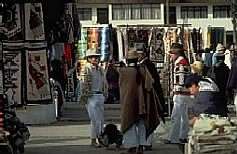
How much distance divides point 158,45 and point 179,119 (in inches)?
410

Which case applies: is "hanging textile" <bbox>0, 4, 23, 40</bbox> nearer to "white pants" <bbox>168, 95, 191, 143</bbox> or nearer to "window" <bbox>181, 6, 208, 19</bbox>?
"white pants" <bbox>168, 95, 191, 143</bbox>

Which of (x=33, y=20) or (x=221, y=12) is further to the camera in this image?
(x=221, y=12)

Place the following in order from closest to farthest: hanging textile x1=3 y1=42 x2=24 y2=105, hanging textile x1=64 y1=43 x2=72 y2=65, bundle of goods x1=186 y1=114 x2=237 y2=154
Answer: bundle of goods x1=186 y1=114 x2=237 y2=154, hanging textile x1=3 y1=42 x2=24 y2=105, hanging textile x1=64 y1=43 x2=72 y2=65

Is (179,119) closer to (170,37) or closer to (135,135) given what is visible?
(135,135)

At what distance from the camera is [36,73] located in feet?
61.3

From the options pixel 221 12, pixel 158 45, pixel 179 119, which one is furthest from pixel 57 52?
pixel 221 12

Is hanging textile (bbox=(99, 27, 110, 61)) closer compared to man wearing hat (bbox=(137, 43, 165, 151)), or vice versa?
man wearing hat (bbox=(137, 43, 165, 151))

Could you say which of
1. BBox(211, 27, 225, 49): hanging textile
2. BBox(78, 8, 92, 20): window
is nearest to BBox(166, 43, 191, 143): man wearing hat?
BBox(211, 27, 225, 49): hanging textile

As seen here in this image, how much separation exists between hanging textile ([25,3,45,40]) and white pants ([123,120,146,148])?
6.03m

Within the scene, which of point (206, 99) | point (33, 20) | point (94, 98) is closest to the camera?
point (206, 99)

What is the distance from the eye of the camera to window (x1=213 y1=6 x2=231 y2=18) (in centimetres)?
5288

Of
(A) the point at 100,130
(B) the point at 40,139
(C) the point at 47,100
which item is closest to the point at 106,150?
(A) the point at 100,130

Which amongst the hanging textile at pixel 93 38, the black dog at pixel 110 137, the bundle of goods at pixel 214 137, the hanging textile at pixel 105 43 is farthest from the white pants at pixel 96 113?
the hanging textile at pixel 93 38

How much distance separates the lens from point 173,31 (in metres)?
25.0
